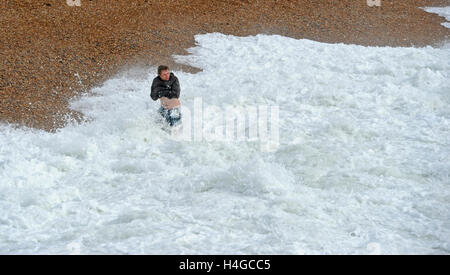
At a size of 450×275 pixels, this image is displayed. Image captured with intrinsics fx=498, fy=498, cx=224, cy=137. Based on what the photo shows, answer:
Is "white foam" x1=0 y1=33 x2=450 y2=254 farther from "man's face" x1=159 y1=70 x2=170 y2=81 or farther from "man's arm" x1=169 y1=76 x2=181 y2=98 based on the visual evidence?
"man's face" x1=159 y1=70 x2=170 y2=81

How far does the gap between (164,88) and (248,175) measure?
6.65ft

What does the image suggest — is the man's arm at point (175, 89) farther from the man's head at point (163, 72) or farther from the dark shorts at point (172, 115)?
the dark shorts at point (172, 115)

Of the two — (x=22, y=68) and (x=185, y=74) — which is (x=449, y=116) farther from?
(x=22, y=68)

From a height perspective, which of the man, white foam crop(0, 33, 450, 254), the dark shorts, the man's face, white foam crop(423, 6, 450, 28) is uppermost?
white foam crop(423, 6, 450, 28)

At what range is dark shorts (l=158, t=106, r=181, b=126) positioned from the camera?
26.4 ft

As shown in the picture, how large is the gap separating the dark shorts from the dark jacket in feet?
1.04

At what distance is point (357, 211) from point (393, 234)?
22.5 inches

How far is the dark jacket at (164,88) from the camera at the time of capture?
7.73m

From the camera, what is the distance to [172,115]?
8.05 m

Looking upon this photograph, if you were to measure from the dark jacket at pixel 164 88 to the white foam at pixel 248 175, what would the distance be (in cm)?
79

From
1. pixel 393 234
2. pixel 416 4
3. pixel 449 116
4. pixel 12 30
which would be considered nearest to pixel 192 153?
pixel 393 234

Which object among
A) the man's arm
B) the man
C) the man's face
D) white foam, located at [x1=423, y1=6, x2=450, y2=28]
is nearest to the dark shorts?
the man

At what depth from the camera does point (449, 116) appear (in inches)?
363

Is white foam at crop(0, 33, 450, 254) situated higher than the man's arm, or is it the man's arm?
the man's arm
